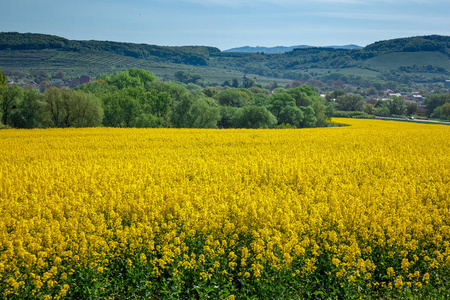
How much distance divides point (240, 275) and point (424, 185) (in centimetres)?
1083

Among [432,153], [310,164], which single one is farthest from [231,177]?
[432,153]

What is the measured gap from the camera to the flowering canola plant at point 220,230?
7766mm

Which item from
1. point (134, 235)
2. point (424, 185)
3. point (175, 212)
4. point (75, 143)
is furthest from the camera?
point (75, 143)

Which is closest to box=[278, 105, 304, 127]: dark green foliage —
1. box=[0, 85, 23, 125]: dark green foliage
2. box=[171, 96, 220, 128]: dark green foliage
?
box=[171, 96, 220, 128]: dark green foliage

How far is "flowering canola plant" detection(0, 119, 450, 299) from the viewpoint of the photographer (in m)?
7.77

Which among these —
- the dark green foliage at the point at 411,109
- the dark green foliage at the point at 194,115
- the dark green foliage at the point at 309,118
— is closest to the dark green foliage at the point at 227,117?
the dark green foliage at the point at 194,115

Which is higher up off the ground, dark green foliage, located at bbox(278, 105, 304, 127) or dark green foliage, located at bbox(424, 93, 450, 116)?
dark green foliage, located at bbox(424, 93, 450, 116)

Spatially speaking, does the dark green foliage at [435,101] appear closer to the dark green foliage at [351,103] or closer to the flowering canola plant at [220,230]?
the dark green foliage at [351,103]

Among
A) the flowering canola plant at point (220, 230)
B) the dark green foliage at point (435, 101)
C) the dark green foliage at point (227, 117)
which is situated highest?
the dark green foliage at point (435, 101)

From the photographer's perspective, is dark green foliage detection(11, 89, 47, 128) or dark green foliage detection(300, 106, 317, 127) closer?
dark green foliage detection(11, 89, 47, 128)

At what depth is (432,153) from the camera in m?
23.6

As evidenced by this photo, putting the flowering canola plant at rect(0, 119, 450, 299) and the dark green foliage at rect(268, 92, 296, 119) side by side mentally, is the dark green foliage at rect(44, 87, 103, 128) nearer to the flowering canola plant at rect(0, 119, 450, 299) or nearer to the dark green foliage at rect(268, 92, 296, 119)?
the flowering canola plant at rect(0, 119, 450, 299)

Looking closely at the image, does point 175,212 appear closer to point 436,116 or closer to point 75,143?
point 75,143

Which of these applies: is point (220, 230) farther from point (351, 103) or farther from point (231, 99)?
point (351, 103)
